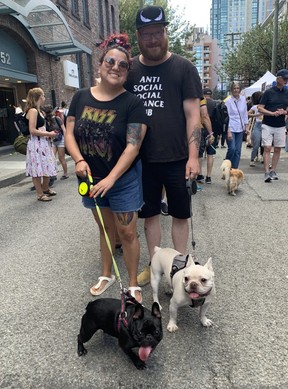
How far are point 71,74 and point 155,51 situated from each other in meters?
15.5

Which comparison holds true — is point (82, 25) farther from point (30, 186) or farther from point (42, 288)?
point (42, 288)

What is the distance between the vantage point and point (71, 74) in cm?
1681

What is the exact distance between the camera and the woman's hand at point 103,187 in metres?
2.38

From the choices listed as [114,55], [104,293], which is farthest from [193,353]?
[114,55]

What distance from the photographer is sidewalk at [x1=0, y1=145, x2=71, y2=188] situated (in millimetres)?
7922

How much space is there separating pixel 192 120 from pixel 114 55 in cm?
76

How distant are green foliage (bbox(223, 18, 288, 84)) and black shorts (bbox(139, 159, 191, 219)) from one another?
87.1ft

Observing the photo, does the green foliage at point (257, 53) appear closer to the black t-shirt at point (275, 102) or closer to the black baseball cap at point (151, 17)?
the black t-shirt at point (275, 102)

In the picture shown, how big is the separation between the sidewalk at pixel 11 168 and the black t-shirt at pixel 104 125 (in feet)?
18.9

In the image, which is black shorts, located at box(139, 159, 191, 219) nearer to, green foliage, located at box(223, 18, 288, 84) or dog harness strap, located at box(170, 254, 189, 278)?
dog harness strap, located at box(170, 254, 189, 278)

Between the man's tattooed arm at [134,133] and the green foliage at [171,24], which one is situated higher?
the green foliage at [171,24]

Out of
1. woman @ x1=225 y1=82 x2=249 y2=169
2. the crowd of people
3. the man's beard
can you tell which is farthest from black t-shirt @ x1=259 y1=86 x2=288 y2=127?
the man's beard

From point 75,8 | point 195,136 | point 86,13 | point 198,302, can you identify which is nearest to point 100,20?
point 86,13

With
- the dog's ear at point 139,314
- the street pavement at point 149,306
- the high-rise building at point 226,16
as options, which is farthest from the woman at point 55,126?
the high-rise building at point 226,16
